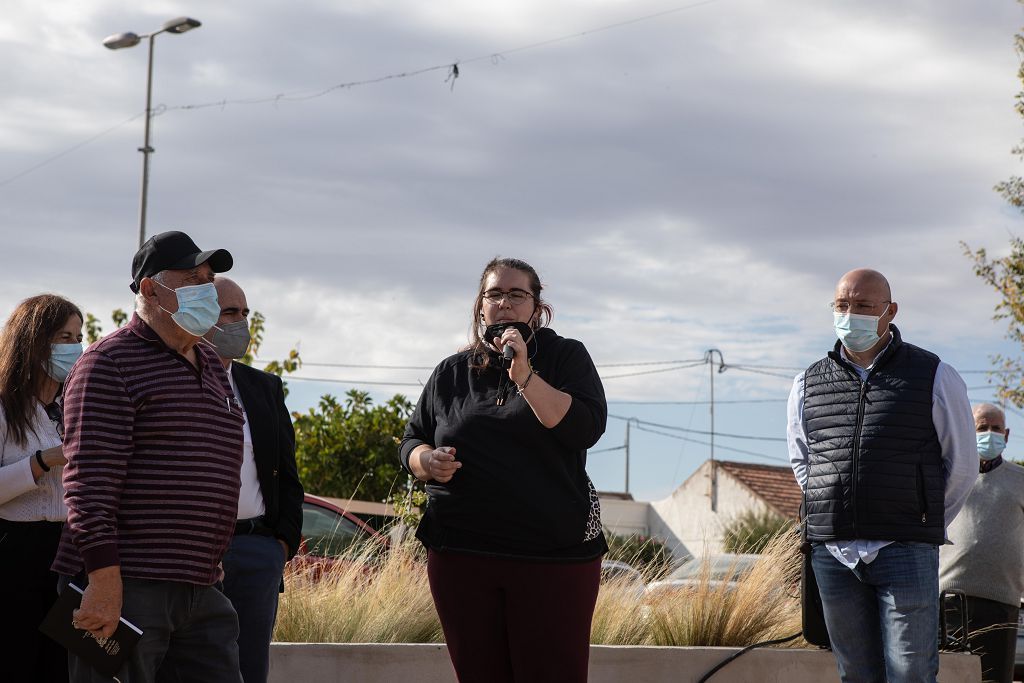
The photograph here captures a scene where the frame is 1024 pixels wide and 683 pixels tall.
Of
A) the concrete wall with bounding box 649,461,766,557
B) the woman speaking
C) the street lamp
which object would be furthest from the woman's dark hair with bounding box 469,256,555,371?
the concrete wall with bounding box 649,461,766,557

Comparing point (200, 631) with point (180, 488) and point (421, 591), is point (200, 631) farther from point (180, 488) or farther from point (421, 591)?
point (421, 591)

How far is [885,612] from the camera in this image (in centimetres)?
518

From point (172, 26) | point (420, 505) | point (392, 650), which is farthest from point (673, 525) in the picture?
point (392, 650)

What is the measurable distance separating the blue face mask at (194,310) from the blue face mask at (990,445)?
15.5ft

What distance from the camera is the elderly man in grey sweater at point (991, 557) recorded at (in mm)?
6922

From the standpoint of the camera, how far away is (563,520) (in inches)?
172

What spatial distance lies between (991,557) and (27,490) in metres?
4.94

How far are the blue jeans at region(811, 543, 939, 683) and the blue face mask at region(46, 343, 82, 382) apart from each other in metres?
3.13

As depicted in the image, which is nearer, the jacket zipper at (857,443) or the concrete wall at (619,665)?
the jacket zipper at (857,443)

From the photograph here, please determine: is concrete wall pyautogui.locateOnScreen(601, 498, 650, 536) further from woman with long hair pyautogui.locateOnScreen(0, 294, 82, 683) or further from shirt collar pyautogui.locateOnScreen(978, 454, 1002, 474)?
woman with long hair pyautogui.locateOnScreen(0, 294, 82, 683)

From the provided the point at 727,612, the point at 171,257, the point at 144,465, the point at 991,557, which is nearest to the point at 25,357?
the point at 171,257

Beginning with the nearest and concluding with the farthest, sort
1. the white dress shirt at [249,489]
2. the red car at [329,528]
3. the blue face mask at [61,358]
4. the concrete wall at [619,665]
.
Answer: the blue face mask at [61,358] → the white dress shirt at [249,489] → the concrete wall at [619,665] → the red car at [329,528]

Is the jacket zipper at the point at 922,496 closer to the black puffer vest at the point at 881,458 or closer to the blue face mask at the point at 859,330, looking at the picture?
the black puffer vest at the point at 881,458

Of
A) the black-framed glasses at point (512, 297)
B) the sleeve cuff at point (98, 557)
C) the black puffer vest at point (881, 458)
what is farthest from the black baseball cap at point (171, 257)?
the black puffer vest at point (881, 458)
